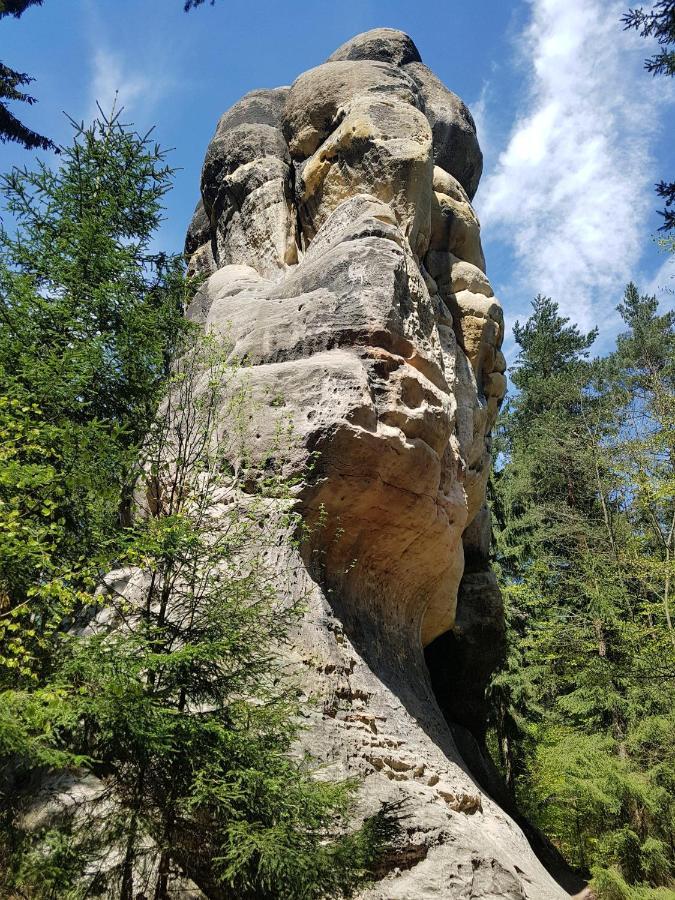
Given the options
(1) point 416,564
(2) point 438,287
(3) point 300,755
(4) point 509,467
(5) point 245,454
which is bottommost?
(3) point 300,755

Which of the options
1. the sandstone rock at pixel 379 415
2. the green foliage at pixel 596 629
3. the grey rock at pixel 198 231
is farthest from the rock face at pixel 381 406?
the green foliage at pixel 596 629

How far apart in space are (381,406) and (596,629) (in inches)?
372

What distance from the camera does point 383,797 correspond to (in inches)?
233

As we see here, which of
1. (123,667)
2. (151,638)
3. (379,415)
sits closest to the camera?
(123,667)

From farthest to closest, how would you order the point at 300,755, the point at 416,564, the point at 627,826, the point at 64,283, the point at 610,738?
the point at 610,738
the point at 627,826
the point at 416,564
the point at 64,283
the point at 300,755

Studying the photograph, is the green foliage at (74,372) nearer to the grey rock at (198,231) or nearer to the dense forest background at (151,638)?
the dense forest background at (151,638)

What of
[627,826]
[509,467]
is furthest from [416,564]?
[509,467]

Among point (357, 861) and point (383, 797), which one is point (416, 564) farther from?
point (357, 861)

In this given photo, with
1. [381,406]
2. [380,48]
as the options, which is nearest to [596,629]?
[381,406]

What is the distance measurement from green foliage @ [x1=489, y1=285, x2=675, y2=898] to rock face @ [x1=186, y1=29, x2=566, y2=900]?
2.39m

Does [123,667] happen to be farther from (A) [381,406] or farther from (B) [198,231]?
(B) [198,231]

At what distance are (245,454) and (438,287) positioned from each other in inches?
352

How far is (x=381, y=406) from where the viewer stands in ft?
25.8

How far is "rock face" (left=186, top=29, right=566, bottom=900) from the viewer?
20.9 ft
